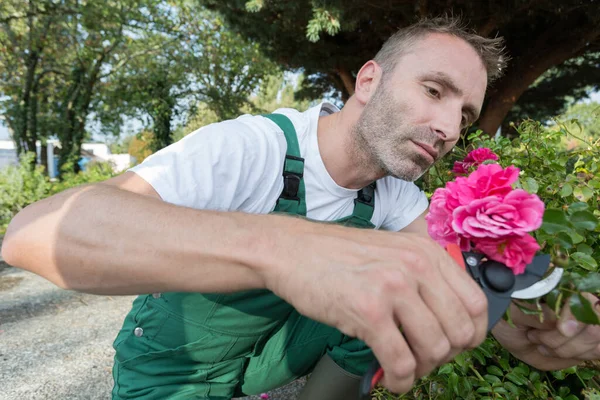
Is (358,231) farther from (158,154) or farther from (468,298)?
(158,154)

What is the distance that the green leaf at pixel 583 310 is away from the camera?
0.79 metres

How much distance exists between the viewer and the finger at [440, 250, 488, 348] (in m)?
0.72

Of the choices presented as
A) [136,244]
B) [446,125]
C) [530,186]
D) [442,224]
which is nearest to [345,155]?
[446,125]

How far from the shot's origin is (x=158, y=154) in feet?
4.22

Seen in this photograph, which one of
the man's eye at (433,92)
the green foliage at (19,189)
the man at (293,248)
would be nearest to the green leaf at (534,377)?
the man at (293,248)

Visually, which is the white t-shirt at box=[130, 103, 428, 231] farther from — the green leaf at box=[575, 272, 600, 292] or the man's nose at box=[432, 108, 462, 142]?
the green leaf at box=[575, 272, 600, 292]

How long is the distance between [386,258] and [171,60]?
16761 millimetres

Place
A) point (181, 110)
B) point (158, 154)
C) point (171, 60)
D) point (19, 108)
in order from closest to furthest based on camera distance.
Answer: point (158, 154), point (19, 108), point (171, 60), point (181, 110)

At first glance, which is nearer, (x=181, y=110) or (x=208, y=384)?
(x=208, y=384)

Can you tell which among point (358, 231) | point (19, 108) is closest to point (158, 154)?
point (358, 231)

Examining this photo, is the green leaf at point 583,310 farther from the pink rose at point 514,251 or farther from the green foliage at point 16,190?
the green foliage at point 16,190

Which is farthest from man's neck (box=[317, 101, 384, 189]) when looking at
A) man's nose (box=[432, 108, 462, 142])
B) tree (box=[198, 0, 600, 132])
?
tree (box=[198, 0, 600, 132])

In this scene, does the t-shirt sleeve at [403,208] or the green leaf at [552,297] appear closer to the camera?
the green leaf at [552,297]

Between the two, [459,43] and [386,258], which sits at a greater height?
[459,43]
